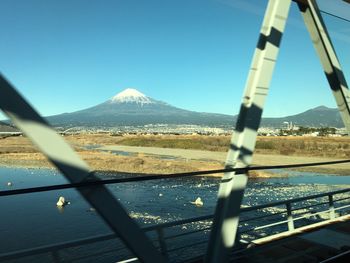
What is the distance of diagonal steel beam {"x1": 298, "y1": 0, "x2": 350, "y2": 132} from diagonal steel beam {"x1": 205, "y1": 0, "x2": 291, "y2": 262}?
40.6 inches

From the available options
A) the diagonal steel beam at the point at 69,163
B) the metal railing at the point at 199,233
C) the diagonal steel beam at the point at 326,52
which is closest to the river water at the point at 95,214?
the metal railing at the point at 199,233

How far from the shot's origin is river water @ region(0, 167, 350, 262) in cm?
2117

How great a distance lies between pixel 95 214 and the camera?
26.2 metres

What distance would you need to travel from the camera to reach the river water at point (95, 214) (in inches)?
834

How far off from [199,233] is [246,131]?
18368mm

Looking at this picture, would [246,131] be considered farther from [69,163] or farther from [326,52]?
[326,52]

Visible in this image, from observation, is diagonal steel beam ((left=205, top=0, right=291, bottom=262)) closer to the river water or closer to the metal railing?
the metal railing

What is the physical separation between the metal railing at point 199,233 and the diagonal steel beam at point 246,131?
0.64 m

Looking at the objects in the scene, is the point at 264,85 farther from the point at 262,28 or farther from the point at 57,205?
the point at 57,205

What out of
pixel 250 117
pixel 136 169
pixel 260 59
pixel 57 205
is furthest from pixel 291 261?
pixel 136 169

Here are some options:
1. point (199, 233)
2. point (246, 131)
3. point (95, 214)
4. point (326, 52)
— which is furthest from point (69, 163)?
point (95, 214)

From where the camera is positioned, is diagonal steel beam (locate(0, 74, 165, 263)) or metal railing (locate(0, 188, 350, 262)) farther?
metal railing (locate(0, 188, 350, 262))

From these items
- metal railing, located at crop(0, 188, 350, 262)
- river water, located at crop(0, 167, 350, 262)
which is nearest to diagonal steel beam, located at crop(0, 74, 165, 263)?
metal railing, located at crop(0, 188, 350, 262)

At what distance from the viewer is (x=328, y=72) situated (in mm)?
4910
